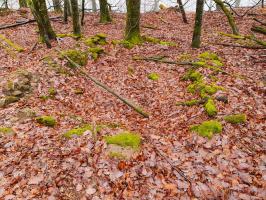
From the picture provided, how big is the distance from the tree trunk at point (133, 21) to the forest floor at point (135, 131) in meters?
2.00

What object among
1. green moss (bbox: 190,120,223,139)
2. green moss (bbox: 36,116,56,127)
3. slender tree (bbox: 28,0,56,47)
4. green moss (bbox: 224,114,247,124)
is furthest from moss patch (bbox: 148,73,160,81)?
slender tree (bbox: 28,0,56,47)

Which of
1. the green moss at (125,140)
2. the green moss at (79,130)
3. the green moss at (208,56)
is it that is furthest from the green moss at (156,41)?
the green moss at (125,140)

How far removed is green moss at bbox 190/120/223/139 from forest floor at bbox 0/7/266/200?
0.42 feet

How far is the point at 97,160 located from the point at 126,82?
448 cm

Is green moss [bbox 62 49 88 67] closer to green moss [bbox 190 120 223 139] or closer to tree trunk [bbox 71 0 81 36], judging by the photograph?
tree trunk [bbox 71 0 81 36]

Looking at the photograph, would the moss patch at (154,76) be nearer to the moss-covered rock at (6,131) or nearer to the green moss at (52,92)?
the green moss at (52,92)

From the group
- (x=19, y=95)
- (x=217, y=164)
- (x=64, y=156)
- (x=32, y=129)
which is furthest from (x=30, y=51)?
(x=217, y=164)

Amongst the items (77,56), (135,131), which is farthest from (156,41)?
(135,131)

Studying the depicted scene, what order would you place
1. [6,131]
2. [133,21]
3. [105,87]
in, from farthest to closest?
1. [133,21]
2. [105,87]
3. [6,131]

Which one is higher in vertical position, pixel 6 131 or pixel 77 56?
pixel 77 56

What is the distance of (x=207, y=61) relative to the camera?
9.44m

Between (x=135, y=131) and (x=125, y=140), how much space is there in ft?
2.30

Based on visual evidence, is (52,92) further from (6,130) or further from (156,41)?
(156,41)

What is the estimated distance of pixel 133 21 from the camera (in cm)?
1172
